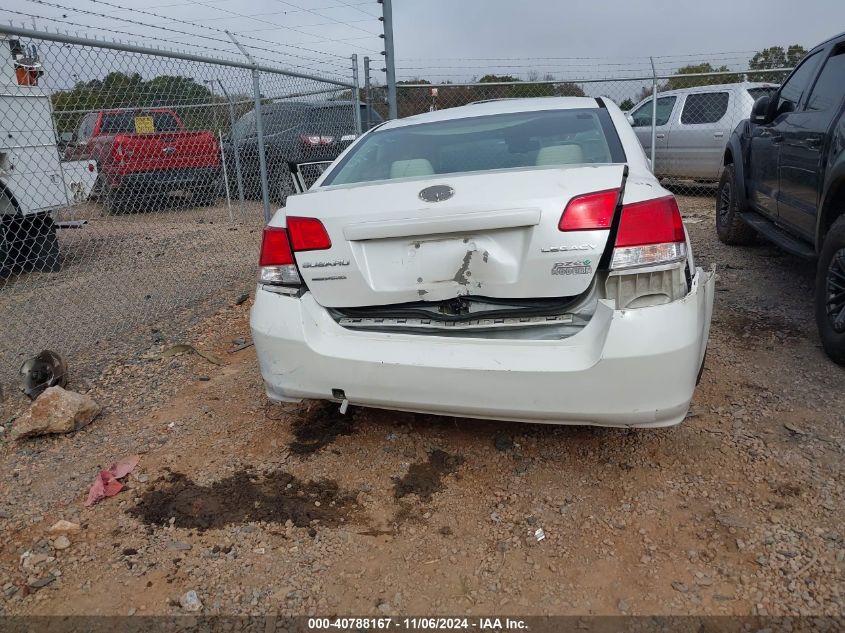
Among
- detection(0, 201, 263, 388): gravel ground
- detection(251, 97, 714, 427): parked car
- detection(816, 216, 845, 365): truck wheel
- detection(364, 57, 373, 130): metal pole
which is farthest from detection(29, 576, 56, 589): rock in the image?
detection(364, 57, 373, 130): metal pole

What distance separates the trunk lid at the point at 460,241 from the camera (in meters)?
2.41

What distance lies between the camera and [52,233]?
7.15 metres

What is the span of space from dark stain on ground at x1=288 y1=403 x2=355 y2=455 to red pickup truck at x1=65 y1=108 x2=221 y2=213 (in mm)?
3801

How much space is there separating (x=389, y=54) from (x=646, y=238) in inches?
256

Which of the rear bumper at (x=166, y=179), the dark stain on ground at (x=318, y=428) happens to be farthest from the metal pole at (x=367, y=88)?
the dark stain on ground at (x=318, y=428)

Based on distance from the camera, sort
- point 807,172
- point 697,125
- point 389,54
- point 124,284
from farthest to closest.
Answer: point 697,125 → point 389,54 → point 124,284 → point 807,172

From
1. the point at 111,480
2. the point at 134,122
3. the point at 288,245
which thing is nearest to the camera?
the point at 288,245

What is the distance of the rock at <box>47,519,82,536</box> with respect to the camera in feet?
8.47

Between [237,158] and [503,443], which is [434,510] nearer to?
[503,443]

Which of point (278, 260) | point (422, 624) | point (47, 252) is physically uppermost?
point (278, 260)

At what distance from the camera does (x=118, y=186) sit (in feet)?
20.9

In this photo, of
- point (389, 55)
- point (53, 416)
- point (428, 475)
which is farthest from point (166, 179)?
point (428, 475)

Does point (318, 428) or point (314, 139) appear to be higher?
point (314, 139)

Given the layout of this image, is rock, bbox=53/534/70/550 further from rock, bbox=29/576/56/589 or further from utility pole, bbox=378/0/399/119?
utility pole, bbox=378/0/399/119
